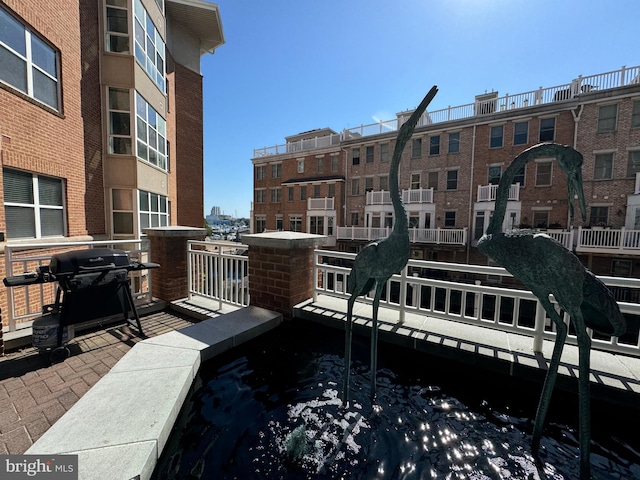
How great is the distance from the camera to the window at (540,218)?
54.4 feet

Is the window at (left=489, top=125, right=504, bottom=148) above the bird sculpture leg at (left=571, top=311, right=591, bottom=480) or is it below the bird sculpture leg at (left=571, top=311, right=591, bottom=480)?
above

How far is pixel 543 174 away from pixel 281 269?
19.5m

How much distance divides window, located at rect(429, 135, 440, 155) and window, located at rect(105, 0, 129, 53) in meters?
18.3

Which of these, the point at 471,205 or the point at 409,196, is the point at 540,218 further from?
the point at 409,196

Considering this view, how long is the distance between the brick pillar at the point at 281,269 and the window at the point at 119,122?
844 centimetres

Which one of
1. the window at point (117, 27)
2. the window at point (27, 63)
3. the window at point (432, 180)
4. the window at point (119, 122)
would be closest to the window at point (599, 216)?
the window at point (432, 180)

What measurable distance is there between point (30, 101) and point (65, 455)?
27.9 feet

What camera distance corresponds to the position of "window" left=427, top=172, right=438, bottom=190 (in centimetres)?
1995

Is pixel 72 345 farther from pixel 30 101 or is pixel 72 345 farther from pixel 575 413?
pixel 30 101

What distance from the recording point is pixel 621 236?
13766 millimetres

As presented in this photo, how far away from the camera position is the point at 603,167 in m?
15.3

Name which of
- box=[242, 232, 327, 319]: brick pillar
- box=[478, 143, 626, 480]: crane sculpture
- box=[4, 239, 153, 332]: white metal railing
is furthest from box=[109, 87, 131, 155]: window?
box=[478, 143, 626, 480]: crane sculpture

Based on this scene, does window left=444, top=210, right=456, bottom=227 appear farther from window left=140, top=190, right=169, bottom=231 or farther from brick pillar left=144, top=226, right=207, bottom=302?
brick pillar left=144, top=226, right=207, bottom=302

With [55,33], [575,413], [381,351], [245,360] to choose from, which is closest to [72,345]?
[245,360]
